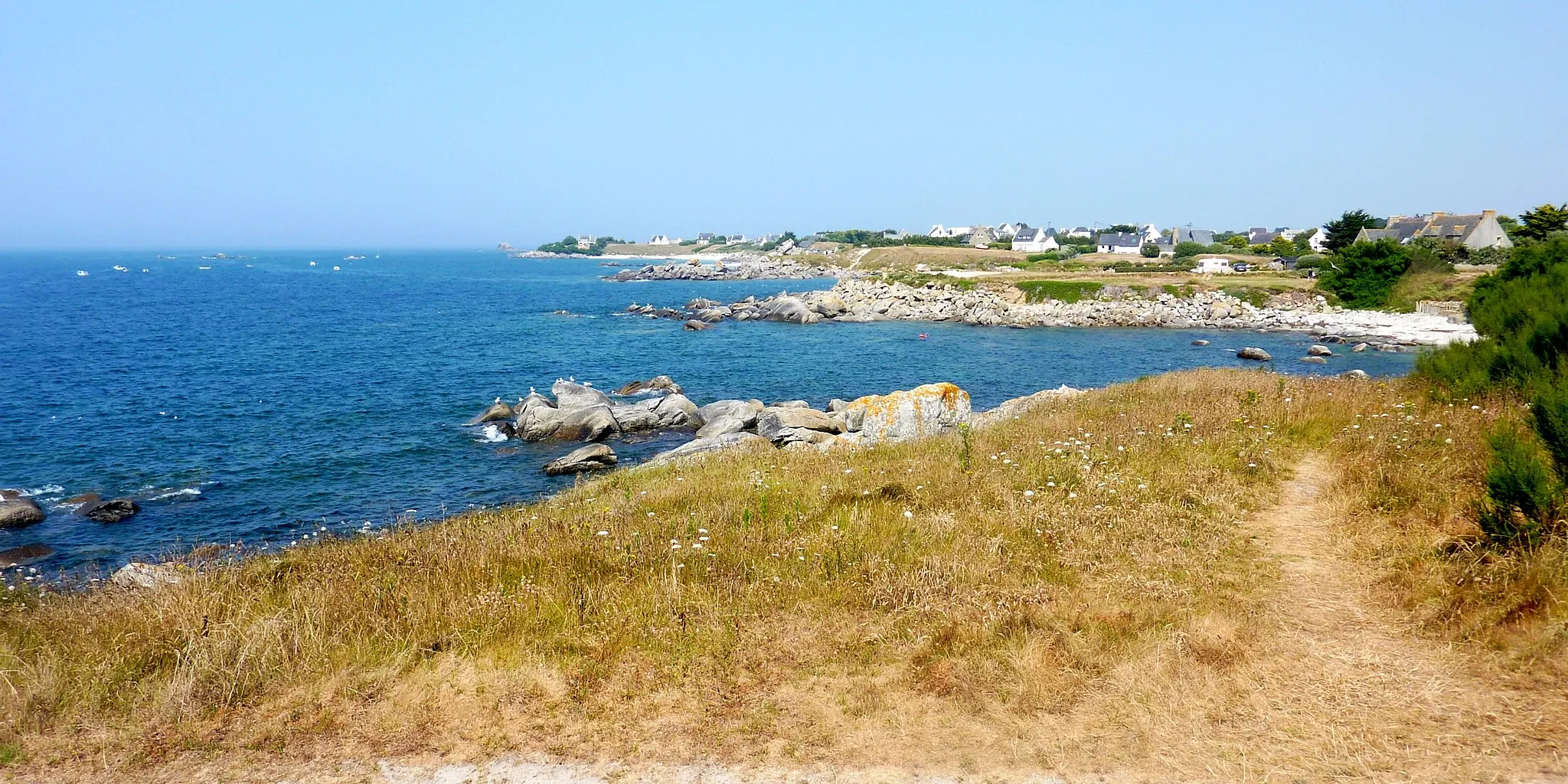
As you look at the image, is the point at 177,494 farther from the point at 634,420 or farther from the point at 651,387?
the point at 651,387

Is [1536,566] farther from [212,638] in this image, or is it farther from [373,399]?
[373,399]

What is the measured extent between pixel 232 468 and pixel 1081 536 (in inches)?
1003

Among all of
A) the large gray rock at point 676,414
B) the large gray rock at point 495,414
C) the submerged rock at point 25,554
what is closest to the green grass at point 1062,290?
the large gray rock at point 676,414

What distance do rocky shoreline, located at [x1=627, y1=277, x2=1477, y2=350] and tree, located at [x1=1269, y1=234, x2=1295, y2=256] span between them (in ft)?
143

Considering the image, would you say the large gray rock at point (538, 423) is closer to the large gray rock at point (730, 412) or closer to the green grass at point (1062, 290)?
the large gray rock at point (730, 412)

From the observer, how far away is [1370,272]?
65.0 meters

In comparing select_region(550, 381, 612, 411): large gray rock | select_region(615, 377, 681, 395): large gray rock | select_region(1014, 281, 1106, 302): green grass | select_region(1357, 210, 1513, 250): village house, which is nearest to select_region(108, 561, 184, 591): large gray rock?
select_region(550, 381, 612, 411): large gray rock

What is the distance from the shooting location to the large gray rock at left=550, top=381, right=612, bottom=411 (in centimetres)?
3017

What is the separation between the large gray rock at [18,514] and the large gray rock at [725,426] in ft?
58.8

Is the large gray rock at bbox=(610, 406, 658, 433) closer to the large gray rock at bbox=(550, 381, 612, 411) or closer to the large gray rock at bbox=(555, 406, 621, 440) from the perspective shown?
the large gray rock at bbox=(555, 406, 621, 440)

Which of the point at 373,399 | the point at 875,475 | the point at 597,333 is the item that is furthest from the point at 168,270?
the point at 875,475

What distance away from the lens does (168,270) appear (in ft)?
563

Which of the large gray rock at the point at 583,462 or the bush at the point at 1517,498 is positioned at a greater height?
the bush at the point at 1517,498

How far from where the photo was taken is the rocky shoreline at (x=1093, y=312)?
55594mm
